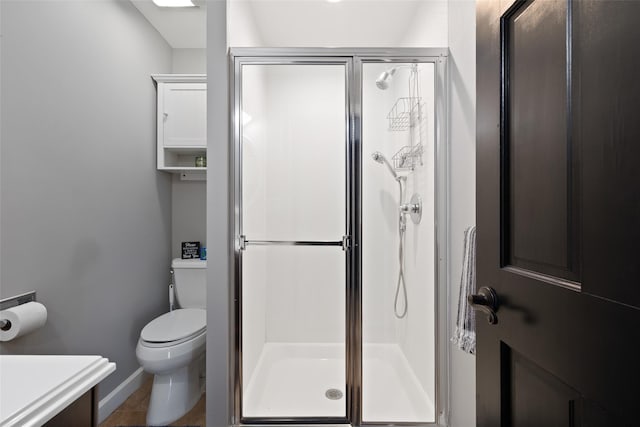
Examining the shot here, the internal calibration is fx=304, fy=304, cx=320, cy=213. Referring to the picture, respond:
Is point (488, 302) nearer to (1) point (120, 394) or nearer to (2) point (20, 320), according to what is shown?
(2) point (20, 320)

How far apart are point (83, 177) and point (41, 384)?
1.51m

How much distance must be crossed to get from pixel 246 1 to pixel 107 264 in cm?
184

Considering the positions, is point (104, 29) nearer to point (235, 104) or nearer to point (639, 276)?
point (235, 104)

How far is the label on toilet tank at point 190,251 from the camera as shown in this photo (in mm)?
2416

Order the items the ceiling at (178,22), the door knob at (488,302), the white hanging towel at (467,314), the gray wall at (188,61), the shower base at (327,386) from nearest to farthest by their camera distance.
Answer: the door knob at (488,302) < the white hanging towel at (467,314) < the shower base at (327,386) < the ceiling at (178,22) < the gray wall at (188,61)

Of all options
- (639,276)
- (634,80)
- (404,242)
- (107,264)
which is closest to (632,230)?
(639,276)

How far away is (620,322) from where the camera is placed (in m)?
0.43

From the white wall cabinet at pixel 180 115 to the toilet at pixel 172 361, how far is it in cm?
110

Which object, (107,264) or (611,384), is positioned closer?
(611,384)

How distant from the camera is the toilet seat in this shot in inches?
68.0

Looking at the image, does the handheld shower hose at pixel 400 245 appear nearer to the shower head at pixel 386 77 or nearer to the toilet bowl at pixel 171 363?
the shower head at pixel 386 77

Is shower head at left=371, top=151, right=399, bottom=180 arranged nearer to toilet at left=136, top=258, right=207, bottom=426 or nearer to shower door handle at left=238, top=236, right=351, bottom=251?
shower door handle at left=238, top=236, right=351, bottom=251

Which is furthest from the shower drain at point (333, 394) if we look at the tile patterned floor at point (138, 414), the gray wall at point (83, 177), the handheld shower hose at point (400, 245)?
the gray wall at point (83, 177)

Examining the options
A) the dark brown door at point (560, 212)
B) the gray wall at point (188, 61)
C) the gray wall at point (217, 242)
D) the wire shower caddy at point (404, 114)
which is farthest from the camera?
the gray wall at point (188, 61)
